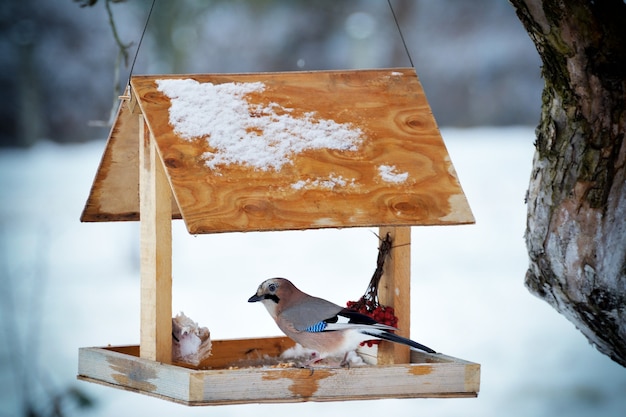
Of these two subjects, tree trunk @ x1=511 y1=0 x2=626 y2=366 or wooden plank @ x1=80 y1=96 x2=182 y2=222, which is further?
wooden plank @ x1=80 y1=96 x2=182 y2=222

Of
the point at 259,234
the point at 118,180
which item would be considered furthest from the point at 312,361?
the point at 259,234

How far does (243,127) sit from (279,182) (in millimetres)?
232

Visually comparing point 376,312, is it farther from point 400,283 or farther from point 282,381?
point 282,381

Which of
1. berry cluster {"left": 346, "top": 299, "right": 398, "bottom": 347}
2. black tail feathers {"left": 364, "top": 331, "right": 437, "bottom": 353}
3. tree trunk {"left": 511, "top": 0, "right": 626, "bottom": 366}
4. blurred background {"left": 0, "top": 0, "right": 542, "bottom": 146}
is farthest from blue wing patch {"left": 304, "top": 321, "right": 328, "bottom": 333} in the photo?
blurred background {"left": 0, "top": 0, "right": 542, "bottom": 146}

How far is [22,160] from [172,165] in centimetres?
639

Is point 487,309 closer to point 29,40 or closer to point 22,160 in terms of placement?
point 22,160

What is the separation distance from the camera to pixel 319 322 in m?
Result: 2.77

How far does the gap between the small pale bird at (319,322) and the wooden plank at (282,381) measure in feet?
0.40

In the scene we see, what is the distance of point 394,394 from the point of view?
2.66m

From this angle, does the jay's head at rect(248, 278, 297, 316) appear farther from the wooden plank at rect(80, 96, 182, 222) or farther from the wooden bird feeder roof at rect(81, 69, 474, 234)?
the wooden plank at rect(80, 96, 182, 222)

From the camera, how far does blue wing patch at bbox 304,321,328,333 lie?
109 inches

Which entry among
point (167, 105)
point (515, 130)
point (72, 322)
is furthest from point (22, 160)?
point (167, 105)

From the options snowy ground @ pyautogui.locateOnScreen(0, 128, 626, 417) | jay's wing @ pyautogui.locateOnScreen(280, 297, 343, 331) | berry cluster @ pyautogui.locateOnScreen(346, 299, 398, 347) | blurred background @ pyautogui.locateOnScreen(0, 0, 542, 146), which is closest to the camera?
jay's wing @ pyautogui.locateOnScreen(280, 297, 343, 331)

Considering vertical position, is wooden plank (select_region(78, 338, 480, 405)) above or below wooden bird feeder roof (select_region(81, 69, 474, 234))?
below
